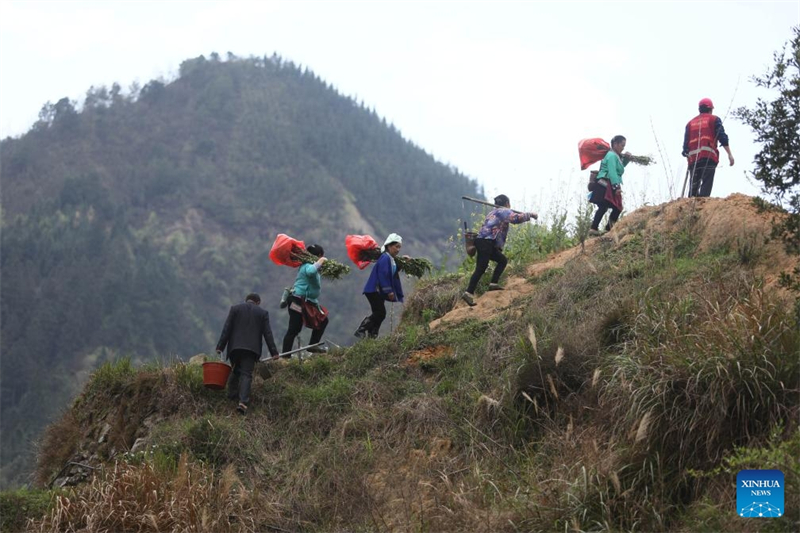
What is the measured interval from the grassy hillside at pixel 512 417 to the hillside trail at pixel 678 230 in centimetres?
4

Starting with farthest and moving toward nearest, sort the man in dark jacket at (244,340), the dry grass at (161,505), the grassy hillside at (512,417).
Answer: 1. the man in dark jacket at (244,340)
2. the dry grass at (161,505)
3. the grassy hillside at (512,417)

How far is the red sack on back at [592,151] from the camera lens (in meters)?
16.1

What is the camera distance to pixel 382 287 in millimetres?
14234

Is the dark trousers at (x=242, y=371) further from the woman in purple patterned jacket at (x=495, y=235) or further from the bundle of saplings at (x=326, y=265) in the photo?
the woman in purple patterned jacket at (x=495, y=235)

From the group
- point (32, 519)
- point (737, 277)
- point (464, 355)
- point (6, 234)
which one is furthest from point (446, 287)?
point (6, 234)

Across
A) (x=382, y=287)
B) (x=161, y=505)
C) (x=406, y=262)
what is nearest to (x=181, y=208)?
(x=406, y=262)

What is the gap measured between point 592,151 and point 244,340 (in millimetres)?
6404

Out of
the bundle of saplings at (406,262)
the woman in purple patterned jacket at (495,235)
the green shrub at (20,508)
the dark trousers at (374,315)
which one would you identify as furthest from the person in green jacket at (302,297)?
the green shrub at (20,508)

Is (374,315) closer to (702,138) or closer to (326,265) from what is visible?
(326,265)

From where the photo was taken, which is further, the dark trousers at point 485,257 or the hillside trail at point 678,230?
the dark trousers at point 485,257

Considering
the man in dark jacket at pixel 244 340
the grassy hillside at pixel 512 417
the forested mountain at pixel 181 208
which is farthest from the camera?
the forested mountain at pixel 181 208

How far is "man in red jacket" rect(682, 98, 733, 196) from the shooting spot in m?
14.9

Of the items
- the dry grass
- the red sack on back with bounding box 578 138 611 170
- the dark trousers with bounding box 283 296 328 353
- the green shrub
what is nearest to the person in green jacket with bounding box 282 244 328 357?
the dark trousers with bounding box 283 296 328 353

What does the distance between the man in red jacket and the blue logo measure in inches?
301
